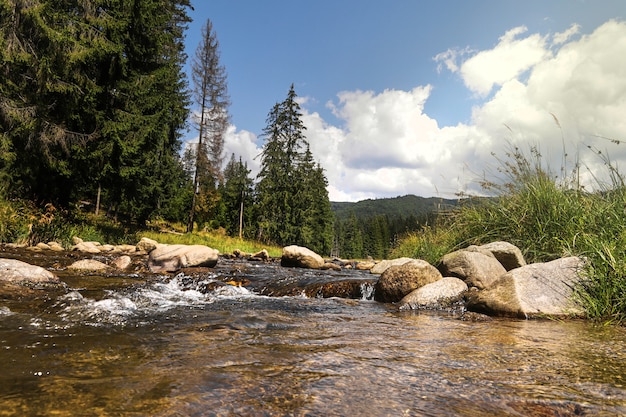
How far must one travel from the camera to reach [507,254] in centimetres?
649

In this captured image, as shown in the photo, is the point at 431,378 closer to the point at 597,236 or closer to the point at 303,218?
the point at 597,236

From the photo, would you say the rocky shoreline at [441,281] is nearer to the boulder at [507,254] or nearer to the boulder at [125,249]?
the boulder at [507,254]

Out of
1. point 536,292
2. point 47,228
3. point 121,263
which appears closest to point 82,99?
point 47,228

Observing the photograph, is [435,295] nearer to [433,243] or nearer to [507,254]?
[507,254]

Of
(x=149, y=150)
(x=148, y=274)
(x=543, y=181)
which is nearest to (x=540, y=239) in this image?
(x=543, y=181)

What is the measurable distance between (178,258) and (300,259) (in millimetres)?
4901

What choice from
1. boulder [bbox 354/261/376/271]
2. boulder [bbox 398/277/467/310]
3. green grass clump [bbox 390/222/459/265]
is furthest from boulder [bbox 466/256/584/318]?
boulder [bbox 354/261/376/271]

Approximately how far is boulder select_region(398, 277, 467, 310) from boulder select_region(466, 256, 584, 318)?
0.62 meters

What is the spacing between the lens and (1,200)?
12.2m

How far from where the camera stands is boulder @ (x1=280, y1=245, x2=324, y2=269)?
13.6 meters

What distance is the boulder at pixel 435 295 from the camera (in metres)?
6.09

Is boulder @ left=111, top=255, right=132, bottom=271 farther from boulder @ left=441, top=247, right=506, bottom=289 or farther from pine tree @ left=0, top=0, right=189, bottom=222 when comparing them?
boulder @ left=441, top=247, right=506, bottom=289

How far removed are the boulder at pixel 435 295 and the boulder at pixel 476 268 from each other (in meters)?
0.25

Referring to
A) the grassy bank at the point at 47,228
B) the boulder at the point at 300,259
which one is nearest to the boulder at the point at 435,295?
the boulder at the point at 300,259
